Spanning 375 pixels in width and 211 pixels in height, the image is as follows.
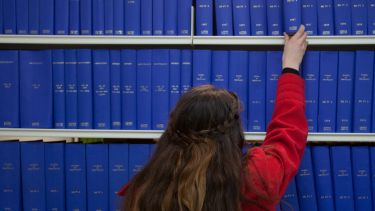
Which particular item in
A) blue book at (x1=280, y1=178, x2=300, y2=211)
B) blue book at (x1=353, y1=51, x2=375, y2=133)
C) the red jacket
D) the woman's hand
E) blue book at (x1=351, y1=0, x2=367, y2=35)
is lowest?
blue book at (x1=280, y1=178, x2=300, y2=211)

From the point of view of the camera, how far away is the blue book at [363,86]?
1.28 metres

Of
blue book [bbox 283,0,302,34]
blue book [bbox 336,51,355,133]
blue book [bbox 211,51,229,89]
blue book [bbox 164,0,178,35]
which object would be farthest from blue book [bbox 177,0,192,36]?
blue book [bbox 336,51,355,133]

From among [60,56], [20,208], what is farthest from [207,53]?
[20,208]

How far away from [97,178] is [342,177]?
903 millimetres

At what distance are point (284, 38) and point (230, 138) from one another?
1.88 ft

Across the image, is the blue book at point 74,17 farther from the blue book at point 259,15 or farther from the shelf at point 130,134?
the blue book at point 259,15

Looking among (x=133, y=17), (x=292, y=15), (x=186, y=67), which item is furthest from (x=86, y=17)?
(x=292, y=15)

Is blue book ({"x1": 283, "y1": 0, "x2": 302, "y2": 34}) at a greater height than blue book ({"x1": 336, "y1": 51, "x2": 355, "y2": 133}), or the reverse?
blue book ({"x1": 283, "y1": 0, "x2": 302, "y2": 34})

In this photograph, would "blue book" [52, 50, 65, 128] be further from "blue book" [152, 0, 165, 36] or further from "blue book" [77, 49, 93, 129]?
"blue book" [152, 0, 165, 36]

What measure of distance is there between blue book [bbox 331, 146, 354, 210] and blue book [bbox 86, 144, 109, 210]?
0.84 metres

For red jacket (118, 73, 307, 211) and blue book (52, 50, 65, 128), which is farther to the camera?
blue book (52, 50, 65, 128)

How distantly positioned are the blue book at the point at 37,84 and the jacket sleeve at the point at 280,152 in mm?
825

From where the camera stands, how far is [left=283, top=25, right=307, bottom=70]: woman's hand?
3.99 feet

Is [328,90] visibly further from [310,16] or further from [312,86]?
[310,16]
